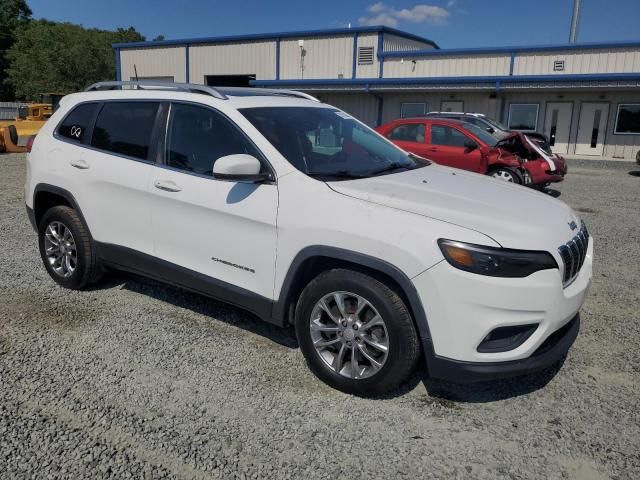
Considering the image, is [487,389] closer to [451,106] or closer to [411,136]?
[411,136]

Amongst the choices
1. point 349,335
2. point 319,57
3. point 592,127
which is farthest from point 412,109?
point 349,335

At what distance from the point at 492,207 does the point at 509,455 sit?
1393 mm

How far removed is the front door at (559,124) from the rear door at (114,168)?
73.5 feet

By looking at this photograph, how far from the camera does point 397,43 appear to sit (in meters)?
29.1

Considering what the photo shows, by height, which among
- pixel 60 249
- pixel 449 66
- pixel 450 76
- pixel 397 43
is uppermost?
pixel 397 43

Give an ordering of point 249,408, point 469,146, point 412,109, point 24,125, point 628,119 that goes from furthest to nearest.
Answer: point 412,109 → point 628,119 → point 24,125 → point 469,146 → point 249,408

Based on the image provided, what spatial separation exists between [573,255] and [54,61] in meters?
68.6

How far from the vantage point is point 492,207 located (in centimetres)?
328

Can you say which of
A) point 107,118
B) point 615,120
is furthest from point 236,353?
point 615,120

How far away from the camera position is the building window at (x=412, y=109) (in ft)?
86.0

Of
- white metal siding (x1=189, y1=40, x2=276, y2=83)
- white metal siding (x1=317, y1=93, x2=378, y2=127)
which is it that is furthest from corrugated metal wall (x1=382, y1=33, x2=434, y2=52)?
white metal siding (x1=189, y1=40, x2=276, y2=83)

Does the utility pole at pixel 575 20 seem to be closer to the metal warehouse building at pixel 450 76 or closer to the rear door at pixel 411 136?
the metal warehouse building at pixel 450 76

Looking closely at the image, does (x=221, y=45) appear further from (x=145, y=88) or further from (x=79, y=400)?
(x=79, y=400)

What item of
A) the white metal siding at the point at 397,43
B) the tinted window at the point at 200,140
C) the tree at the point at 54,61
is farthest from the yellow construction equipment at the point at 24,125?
→ the tree at the point at 54,61
